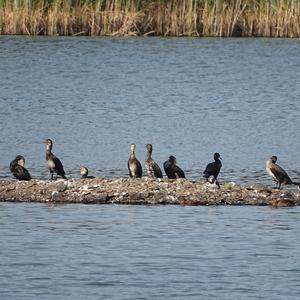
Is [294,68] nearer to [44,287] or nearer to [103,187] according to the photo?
[103,187]

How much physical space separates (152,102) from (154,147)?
6.88 meters

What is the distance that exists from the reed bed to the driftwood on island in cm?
2054

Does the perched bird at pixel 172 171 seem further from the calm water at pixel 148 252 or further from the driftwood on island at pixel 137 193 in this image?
the calm water at pixel 148 252

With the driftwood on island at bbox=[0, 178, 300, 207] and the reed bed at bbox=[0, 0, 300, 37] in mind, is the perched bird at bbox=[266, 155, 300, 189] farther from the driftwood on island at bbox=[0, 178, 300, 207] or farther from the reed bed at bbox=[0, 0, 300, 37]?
the reed bed at bbox=[0, 0, 300, 37]

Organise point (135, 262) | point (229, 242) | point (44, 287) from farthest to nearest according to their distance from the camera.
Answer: point (229, 242), point (135, 262), point (44, 287)

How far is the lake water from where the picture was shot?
591 inches

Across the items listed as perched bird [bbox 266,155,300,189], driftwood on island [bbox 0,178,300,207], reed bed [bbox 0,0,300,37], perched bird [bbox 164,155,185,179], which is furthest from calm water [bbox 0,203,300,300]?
reed bed [bbox 0,0,300,37]

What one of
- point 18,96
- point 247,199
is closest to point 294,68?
point 18,96

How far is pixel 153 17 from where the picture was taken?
133 ft

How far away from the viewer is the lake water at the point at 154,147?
15.0 metres

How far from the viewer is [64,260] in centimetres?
1578

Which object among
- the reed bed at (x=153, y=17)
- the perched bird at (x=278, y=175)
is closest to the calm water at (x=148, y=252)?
the perched bird at (x=278, y=175)

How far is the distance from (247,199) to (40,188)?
2.62m

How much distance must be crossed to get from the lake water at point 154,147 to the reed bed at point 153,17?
479 mm
